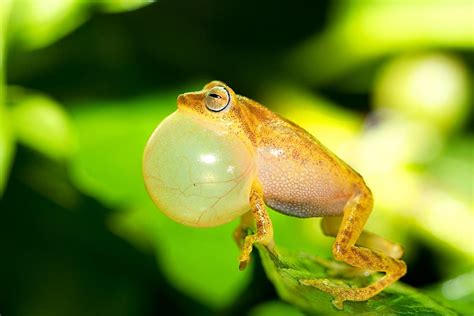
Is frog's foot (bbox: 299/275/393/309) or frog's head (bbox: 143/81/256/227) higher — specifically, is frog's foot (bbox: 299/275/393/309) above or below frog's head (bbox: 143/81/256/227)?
below

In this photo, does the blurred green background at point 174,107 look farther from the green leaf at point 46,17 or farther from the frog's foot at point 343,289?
the frog's foot at point 343,289

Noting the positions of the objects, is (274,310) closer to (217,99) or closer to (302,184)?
(302,184)

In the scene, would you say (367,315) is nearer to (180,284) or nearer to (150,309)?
(180,284)

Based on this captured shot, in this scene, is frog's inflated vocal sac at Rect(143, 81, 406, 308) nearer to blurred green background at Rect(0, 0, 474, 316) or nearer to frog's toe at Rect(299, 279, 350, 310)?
frog's toe at Rect(299, 279, 350, 310)

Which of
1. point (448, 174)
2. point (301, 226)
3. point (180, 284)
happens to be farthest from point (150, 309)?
point (448, 174)

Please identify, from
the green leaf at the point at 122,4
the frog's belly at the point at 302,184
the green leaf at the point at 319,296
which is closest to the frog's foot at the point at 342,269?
the green leaf at the point at 319,296

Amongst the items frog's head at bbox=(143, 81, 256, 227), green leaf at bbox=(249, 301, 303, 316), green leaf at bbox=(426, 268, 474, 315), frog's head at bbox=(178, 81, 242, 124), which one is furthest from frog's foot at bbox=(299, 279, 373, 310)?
green leaf at bbox=(426, 268, 474, 315)
